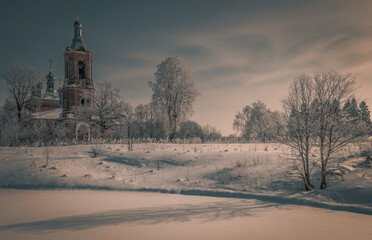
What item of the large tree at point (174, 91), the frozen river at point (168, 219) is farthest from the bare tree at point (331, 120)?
the large tree at point (174, 91)

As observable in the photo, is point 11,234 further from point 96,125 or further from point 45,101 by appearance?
point 45,101

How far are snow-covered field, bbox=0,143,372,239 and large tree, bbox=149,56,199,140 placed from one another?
502 inches

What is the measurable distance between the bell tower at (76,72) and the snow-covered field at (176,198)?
22.2 metres

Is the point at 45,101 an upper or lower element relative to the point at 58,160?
upper

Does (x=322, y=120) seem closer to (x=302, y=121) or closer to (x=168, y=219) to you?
(x=302, y=121)

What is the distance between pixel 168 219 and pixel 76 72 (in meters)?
32.2

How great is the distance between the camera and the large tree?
78.0ft

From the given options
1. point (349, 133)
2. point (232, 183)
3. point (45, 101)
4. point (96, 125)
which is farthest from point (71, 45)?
point (349, 133)

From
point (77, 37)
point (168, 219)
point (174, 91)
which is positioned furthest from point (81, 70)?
point (168, 219)

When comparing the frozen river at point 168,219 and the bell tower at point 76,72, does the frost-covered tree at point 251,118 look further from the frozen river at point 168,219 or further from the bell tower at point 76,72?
the frozen river at point 168,219

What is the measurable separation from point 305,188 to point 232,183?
2.26 meters

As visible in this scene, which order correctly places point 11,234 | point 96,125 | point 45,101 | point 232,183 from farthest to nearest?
point 45,101 → point 96,125 → point 232,183 → point 11,234

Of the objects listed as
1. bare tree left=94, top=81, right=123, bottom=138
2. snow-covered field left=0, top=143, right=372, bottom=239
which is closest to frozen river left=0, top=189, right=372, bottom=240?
→ snow-covered field left=0, top=143, right=372, bottom=239

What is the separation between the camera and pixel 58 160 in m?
10.5
